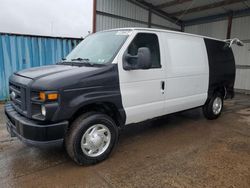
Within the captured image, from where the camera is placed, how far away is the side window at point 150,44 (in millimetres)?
3782

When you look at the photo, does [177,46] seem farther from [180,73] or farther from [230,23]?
[230,23]

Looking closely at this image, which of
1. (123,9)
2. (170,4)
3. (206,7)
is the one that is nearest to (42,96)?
(123,9)

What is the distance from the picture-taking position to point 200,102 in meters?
5.27

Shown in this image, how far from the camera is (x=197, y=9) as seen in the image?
12227 mm

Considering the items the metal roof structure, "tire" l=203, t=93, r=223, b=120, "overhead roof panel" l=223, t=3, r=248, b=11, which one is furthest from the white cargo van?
"overhead roof panel" l=223, t=3, r=248, b=11

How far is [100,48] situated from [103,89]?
918 millimetres

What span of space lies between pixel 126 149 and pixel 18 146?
1997mm

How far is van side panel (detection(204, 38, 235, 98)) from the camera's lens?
5426 mm

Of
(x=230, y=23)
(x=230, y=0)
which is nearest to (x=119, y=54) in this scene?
(x=230, y=0)

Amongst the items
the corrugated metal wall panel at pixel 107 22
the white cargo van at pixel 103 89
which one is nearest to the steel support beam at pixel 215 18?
the corrugated metal wall panel at pixel 107 22

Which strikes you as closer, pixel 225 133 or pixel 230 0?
pixel 225 133

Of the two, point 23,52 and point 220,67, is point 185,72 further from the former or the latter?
point 23,52

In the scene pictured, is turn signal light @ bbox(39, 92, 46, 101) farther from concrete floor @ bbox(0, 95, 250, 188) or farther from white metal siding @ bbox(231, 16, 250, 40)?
white metal siding @ bbox(231, 16, 250, 40)

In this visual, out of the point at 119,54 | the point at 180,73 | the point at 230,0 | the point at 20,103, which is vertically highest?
the point at 230,0
